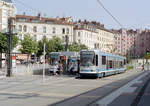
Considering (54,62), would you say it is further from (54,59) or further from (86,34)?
(86,34)

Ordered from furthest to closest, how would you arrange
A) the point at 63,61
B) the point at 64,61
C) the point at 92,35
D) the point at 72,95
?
1. the point at 92,35
2. the point at 64,61
3. the point at 63,61
4. the point at 72,95

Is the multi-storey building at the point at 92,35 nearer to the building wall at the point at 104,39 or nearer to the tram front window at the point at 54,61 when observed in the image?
the building wall at the point at 104,39

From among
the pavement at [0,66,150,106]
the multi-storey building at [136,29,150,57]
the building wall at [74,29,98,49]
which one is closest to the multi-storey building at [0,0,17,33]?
the building wall at [74,29,98,49]

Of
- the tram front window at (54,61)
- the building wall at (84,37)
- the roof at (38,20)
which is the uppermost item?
the roof at (38,20)

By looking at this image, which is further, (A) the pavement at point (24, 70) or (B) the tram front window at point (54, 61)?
(B) the tram front window at point (54, 61)

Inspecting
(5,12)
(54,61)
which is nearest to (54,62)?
(54,61)

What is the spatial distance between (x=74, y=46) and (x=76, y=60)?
38.6 metres

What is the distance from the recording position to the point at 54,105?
496 inches

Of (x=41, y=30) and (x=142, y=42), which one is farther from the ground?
(x=142, y=42)

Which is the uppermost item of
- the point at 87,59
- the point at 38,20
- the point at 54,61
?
the point at 38,20

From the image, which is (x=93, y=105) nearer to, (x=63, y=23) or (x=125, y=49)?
(x=63, y=23)

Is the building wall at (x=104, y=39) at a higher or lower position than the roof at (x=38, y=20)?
lower

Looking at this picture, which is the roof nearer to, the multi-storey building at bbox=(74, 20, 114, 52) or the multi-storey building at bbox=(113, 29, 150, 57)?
the multi-storey building at bbox=(74, 20, 114, 52)

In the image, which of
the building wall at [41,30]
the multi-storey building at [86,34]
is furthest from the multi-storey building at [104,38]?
the building wall at [41,30]
